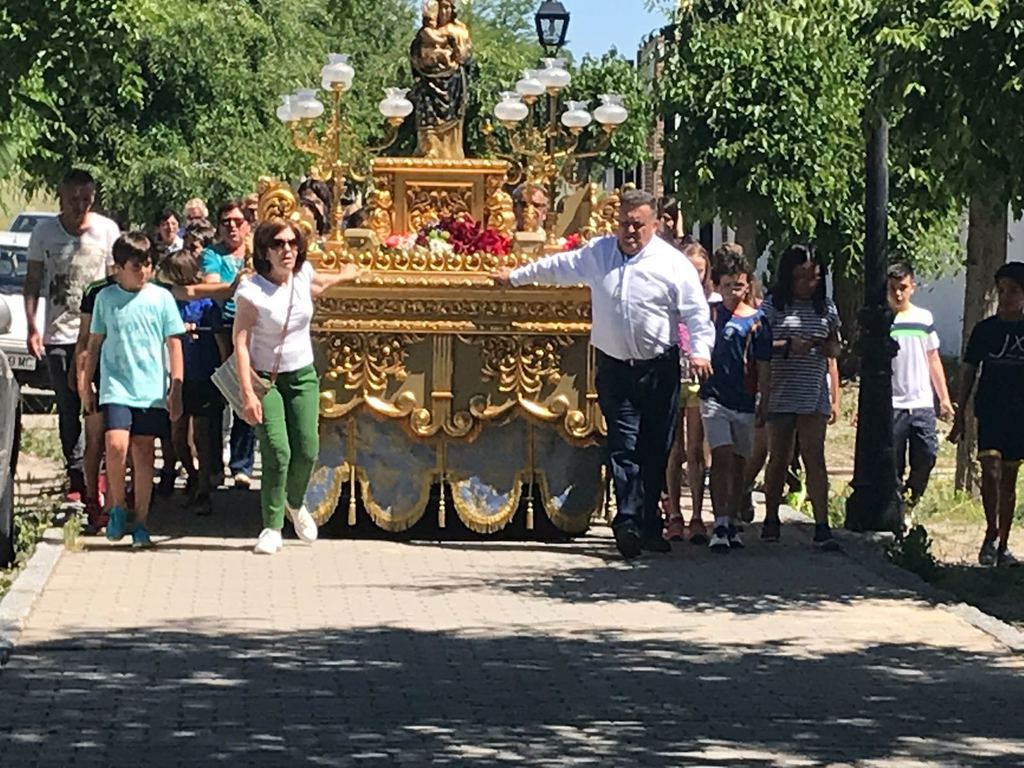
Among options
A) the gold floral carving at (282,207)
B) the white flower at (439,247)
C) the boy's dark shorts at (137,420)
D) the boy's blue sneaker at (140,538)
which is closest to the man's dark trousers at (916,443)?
the white flower at (439,247)

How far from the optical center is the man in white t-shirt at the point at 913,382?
16.0m

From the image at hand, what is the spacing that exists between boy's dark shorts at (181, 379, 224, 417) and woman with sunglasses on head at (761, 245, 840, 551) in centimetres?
323

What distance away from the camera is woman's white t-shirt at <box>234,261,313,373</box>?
13.7m

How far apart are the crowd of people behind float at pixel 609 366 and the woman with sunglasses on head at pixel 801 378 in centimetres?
1

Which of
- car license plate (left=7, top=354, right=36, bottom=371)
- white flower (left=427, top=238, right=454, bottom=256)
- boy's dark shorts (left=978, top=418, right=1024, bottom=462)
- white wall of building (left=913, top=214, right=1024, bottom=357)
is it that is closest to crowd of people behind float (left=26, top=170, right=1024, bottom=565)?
boy's dark shorts (left=978, top=418, right=1024, bottom=462)

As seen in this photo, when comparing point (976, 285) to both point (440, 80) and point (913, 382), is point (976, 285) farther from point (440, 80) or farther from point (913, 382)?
point (440, 80)

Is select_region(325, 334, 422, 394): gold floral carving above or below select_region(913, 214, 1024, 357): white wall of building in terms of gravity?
below

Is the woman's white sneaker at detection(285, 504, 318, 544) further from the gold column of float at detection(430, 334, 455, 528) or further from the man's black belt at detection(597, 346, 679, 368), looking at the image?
the man's black belt at detection(597, 346, 679, 368)

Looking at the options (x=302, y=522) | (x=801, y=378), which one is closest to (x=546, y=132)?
(x=801, y=378)

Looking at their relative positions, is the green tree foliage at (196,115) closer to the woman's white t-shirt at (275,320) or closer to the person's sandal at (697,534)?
the woman's white t-shirt at (275,320)

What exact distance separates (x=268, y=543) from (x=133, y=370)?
3.81ft

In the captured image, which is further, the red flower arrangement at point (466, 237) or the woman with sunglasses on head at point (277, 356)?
the red flower arrangement at point (466, 237)

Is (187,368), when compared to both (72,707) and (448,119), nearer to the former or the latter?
(448,119)

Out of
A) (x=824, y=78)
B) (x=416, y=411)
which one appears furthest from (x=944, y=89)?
(x=824, y=78)
